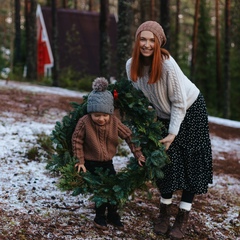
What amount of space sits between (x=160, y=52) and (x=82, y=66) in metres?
20.3

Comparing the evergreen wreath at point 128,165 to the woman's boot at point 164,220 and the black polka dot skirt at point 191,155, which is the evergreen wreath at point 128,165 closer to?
the black polka dot skirt at point 191,155

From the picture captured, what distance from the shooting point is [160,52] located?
3.75 m

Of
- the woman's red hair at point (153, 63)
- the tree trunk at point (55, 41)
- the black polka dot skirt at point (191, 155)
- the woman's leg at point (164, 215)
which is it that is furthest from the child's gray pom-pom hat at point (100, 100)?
the tree trunk at point (55, 41)

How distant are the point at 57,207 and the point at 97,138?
1140mm

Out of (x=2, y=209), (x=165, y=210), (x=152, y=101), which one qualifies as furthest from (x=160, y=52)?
(x=2, y=209)

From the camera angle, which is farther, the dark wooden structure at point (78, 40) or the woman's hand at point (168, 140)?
the dark wooden structure at point (78, 40)

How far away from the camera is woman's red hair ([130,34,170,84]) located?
3701 mm

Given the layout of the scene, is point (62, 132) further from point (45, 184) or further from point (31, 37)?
point (31, 37)

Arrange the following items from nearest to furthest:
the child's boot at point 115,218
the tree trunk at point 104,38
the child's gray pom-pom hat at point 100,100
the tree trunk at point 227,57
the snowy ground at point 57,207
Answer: the child's gray pom-pom hat at point 100,100, the snowy ground at point 57,207, the child's boot at point 115,218, the tree trunk at point 104,38, the tree trunk at point 227,57

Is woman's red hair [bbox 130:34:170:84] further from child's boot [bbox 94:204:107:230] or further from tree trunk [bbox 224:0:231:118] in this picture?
tree trunk [bbox 224:0:231:118]

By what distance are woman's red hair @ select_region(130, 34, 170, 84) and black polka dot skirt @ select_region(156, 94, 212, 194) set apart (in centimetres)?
55

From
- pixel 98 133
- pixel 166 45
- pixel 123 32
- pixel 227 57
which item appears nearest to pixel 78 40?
pixel 227 57

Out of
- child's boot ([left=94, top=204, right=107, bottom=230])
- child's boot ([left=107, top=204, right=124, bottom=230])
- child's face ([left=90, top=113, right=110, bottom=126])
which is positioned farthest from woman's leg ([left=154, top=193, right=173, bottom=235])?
child's face ([left=90, top=113, right=110, bottom=126])

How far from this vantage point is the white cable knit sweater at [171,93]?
3756 mm
